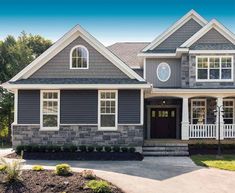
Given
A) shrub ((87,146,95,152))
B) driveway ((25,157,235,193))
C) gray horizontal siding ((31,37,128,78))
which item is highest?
gray horizontal siding ((31,37,128,78))

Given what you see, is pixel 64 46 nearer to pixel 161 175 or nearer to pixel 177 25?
pixel 177 25

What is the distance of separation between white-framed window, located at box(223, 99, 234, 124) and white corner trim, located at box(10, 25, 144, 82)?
7309mm

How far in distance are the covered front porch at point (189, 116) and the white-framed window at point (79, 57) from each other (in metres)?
4.71

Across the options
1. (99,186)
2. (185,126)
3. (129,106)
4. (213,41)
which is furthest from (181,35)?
(99,186)

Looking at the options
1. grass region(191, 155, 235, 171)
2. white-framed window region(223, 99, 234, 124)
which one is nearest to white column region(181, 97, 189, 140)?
grass region(191, 155, 235, 171)

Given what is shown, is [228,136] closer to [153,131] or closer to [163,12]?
[153,131]

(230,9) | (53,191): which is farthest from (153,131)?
(53,191)

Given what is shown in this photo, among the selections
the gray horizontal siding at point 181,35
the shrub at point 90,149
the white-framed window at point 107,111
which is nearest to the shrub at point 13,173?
the shrub at point 90,149

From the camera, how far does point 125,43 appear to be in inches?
1153

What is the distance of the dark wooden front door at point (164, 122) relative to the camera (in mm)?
24031

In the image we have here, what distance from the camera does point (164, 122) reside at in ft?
78.9

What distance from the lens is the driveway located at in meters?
11.6

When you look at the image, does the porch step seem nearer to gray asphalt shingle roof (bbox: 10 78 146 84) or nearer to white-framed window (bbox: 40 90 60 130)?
gray asphalt shingle roof (bbox: 10 78 146 84)

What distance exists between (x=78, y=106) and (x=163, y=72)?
7069 mm
